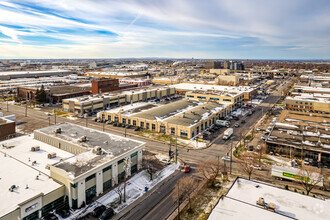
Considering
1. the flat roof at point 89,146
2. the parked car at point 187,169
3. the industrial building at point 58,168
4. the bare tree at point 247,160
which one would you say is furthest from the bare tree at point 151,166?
the bare tree at point 247,160

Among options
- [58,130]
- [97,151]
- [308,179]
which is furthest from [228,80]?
[97,151]

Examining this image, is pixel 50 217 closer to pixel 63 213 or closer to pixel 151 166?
pixel 63 213

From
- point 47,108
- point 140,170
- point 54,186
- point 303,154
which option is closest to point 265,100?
point 303,154

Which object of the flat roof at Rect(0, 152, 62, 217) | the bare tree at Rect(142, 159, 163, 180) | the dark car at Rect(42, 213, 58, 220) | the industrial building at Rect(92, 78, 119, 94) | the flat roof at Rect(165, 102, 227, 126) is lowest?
the dark car at Rect(42, 213, 58, 220)

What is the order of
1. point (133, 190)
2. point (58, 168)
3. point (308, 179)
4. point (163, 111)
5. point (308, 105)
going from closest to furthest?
point (58, 168)
point (308, 179)
point (133, 190)
point (163, 111)
point (308, 105)

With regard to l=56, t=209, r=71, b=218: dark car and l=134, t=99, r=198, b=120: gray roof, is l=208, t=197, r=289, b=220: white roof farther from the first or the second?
l=134, t=99, r=198, b=120: gray roof

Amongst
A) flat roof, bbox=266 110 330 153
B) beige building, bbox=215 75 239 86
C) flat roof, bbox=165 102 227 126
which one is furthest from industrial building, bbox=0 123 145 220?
beige building, bbox=215 75 239 86
